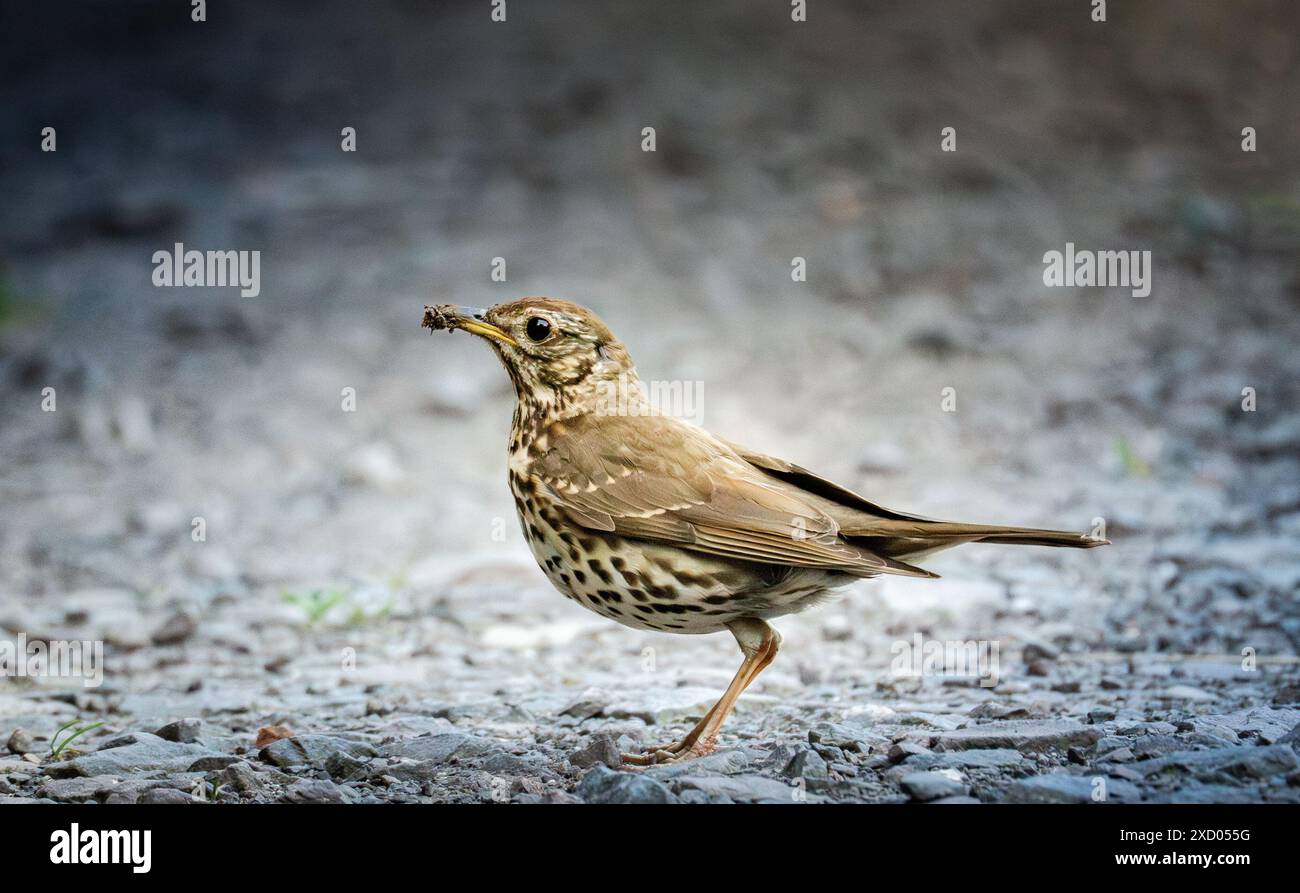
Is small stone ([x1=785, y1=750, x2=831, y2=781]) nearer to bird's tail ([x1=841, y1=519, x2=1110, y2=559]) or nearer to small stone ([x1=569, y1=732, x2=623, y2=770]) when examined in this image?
small stone ([x1=569, y1=732, x2=623, y2=770])

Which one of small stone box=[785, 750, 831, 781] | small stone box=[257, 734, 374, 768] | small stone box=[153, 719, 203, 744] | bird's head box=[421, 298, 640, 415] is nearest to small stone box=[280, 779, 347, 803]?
small stone box=[257, 734, 374, 768]

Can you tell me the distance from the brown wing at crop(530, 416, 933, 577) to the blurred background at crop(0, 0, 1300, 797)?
911 mm

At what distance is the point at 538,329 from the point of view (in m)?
4.68

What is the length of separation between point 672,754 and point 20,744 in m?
2.25

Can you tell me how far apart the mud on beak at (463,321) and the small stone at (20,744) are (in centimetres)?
199

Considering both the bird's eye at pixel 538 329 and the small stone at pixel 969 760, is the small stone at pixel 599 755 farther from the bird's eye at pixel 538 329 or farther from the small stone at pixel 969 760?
the bird's eye at pixel 538 329

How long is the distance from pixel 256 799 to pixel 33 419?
5503 millimetres

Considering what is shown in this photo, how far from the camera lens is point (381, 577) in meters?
7.10

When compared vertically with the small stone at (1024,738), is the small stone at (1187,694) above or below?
above

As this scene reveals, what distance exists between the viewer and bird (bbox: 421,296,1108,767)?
4355mm

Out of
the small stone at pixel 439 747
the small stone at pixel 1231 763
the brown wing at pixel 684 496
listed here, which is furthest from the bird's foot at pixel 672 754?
the small stone at pixel 1231 763

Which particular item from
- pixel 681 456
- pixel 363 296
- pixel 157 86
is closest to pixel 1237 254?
pixel 363 296

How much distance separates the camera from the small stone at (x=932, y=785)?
384 centimetres

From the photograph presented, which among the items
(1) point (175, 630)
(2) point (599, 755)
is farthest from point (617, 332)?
(2) point (599, 755)
